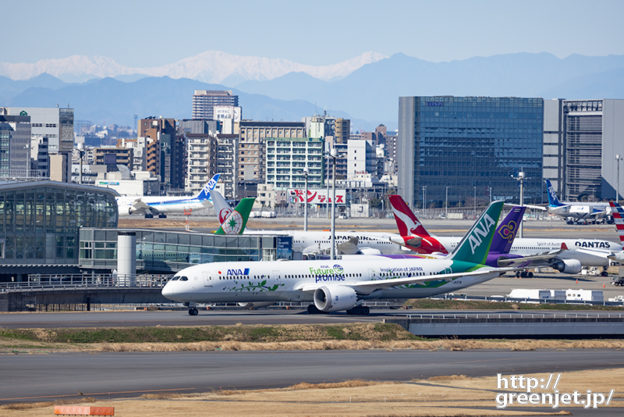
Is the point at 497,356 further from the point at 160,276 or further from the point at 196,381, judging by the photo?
the point at 160,276

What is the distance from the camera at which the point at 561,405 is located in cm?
4209

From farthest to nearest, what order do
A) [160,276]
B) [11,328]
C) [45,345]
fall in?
1. [160,276]
2. [11,328]
3. [45,345]

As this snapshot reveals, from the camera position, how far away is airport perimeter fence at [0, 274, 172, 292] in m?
88.2

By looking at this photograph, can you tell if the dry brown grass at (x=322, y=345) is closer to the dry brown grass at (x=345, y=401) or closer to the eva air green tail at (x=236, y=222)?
the dry brown grass at (x=345, y=401)

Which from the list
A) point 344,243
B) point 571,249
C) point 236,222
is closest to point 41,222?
point 236,222

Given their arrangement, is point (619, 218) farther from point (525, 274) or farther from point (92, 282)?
point (92, 282)

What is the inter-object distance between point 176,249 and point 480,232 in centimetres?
3344

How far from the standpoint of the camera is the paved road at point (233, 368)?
44.0m

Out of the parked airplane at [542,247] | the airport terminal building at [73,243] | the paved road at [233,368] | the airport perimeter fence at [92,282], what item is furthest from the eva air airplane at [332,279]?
the parked airplane at [542,247]

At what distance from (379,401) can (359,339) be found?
22379mm

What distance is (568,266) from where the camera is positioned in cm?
12319

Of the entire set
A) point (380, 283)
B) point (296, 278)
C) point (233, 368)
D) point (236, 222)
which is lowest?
point (233, 368)

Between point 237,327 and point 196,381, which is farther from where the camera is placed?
point 237,327

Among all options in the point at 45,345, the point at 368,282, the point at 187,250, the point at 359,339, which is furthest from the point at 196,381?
the point at 187,250
